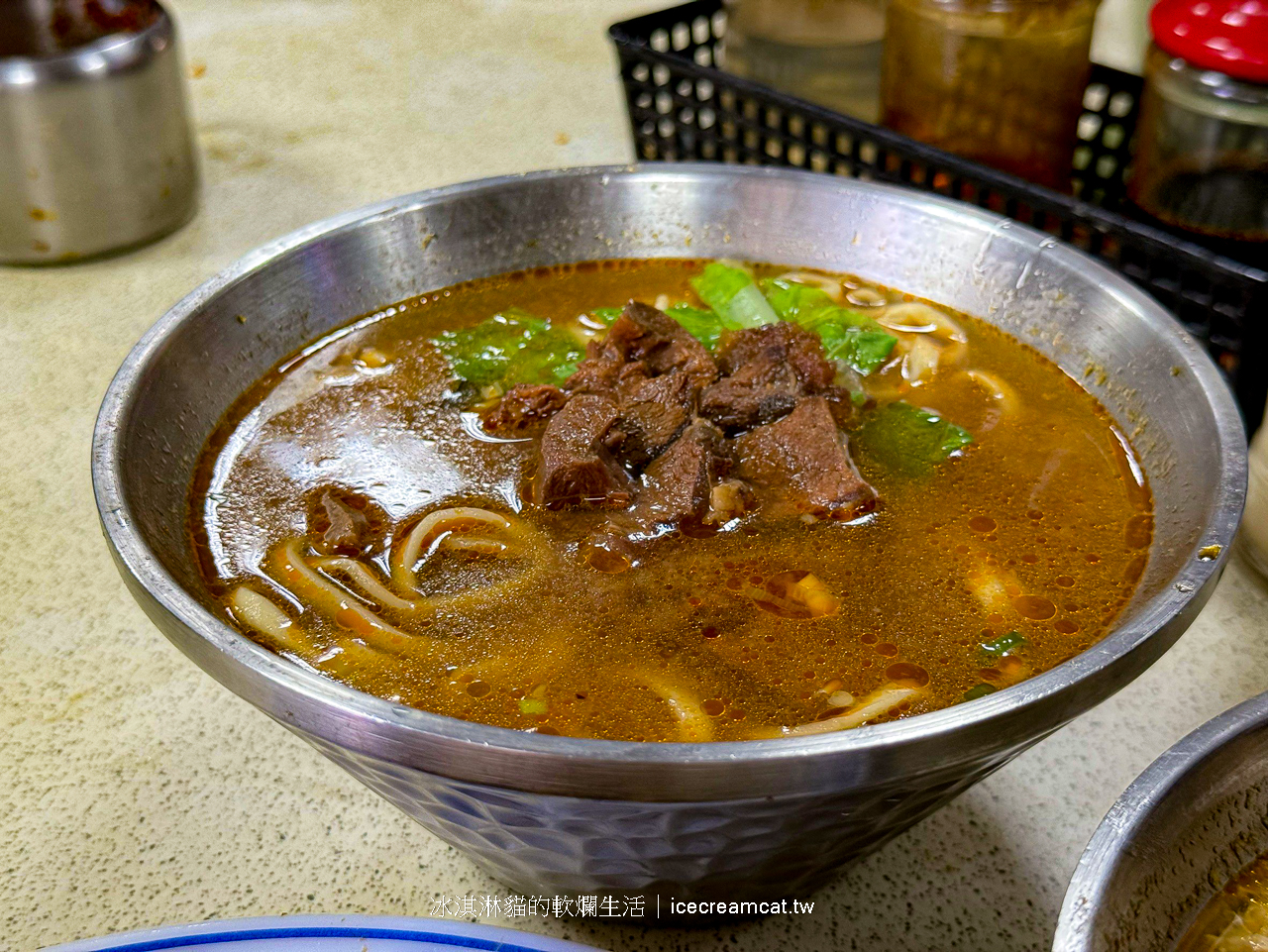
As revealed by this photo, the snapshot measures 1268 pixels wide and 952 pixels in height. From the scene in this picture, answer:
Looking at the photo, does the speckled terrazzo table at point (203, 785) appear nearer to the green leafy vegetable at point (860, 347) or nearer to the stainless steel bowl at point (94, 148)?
the stainless steel bowl at point (94, 148)

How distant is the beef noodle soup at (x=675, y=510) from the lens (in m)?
1.52

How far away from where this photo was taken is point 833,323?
2.18 metres

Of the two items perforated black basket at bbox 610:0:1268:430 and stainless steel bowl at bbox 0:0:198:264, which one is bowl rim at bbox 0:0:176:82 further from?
perforated black basket at bbox 610:0:1268:430

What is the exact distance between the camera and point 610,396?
6.42 ft

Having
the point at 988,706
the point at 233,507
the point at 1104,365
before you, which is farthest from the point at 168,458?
the point at 1104,365

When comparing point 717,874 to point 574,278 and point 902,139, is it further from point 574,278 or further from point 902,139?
point 902,139

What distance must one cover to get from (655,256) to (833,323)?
42 cm

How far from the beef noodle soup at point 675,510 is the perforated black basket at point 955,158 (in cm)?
54

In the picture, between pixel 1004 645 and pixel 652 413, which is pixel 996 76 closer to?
pixel 652 413

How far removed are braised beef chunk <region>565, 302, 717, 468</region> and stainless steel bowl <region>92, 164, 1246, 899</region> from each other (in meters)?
0.38

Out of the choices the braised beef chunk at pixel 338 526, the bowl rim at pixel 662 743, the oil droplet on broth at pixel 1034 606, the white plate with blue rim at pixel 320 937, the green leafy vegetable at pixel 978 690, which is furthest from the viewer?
the braised beef chunk at pixel 338 526

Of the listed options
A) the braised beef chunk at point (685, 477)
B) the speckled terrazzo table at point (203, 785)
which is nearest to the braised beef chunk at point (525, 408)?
the braised beef chunk at point (685, 477)

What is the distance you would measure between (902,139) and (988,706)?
1869 millimetres

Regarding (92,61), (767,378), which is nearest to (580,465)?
(767,378)
